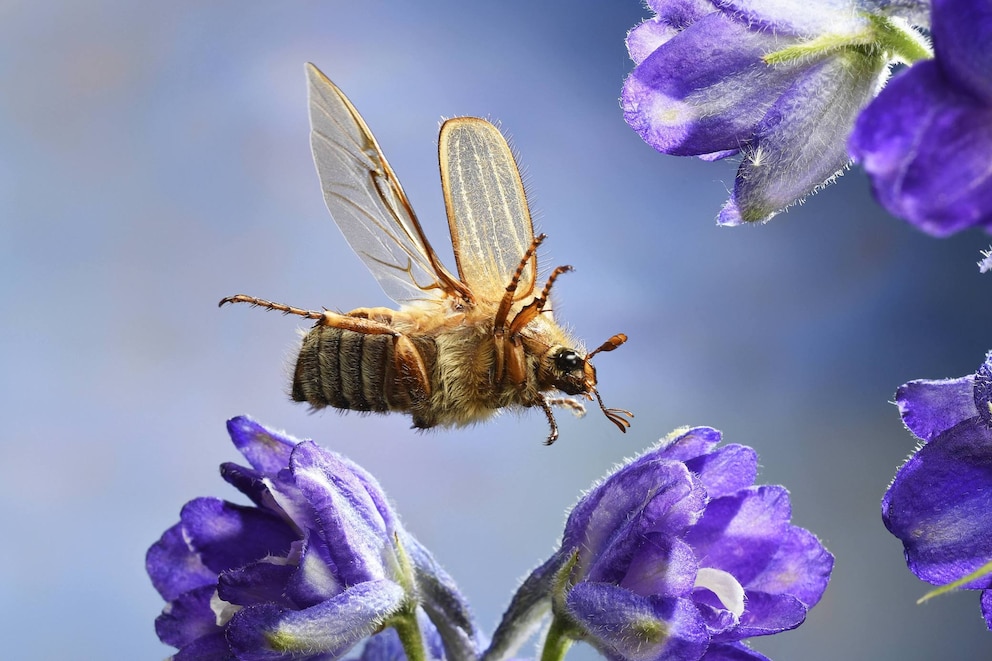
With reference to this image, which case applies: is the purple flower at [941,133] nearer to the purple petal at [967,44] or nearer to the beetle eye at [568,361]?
the purple petal at [967,44]

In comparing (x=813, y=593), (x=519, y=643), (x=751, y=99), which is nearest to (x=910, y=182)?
(x=751, y=99)

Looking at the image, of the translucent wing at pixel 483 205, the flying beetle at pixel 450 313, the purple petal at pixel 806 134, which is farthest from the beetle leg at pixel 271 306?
the purple petal at pixel 806 134

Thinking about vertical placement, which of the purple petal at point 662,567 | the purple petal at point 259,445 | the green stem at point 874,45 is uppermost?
the green stem at point 874,45

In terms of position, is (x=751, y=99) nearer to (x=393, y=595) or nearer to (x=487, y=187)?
(x=487, y=187)

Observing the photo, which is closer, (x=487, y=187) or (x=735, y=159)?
(x=735, y=159)

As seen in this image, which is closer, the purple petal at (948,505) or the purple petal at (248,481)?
the purple petal at (948,505)

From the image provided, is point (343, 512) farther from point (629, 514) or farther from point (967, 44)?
point (967, 44)
